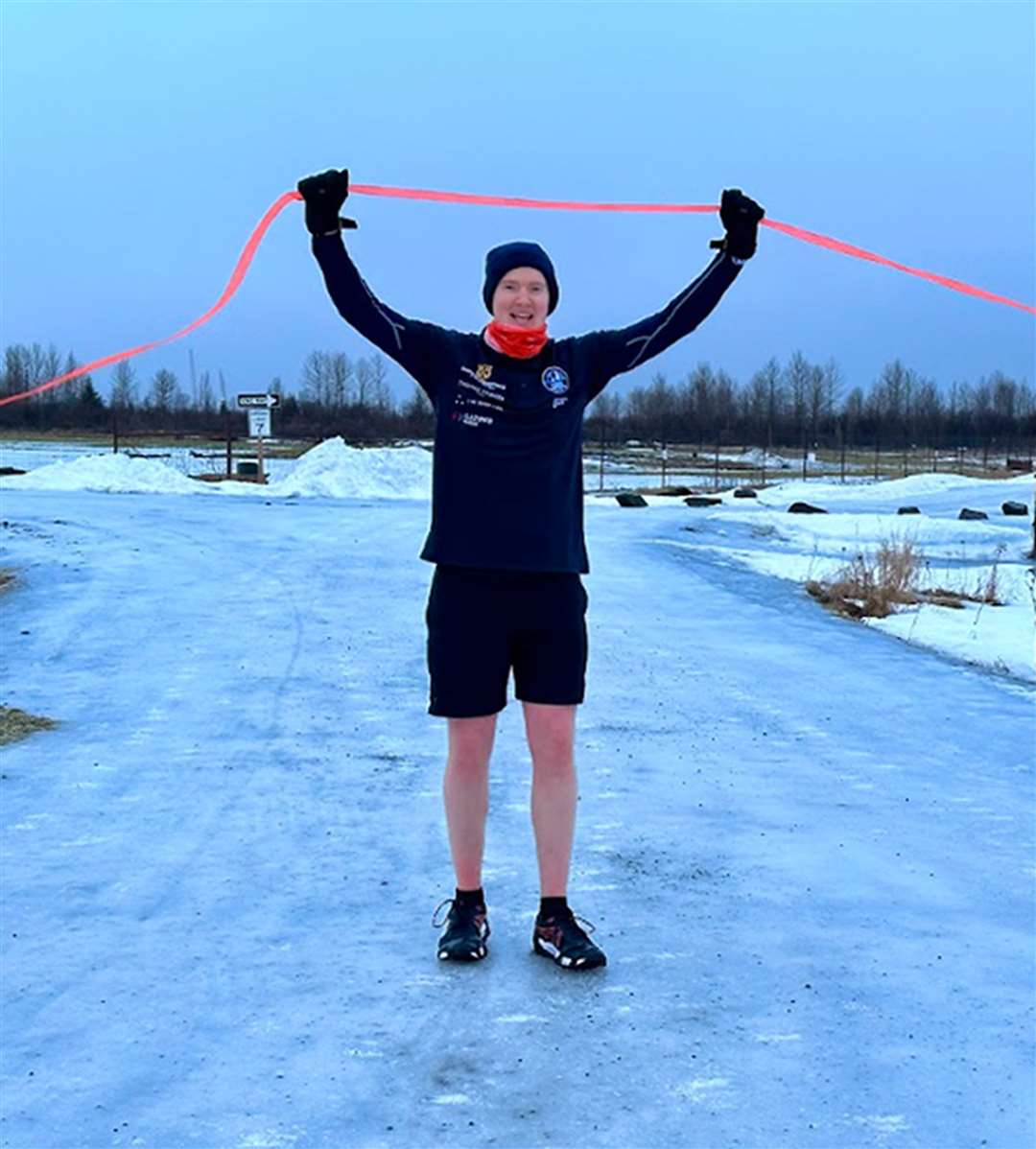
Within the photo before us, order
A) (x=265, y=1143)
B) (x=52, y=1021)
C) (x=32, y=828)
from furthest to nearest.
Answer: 1. (x=32, y=828)
2. (x=52, y=1021)
3. (x=265, y=1143)

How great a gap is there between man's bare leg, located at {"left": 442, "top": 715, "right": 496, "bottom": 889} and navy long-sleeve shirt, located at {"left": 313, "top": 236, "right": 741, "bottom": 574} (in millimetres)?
405

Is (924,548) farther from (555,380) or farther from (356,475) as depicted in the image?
(555,380)

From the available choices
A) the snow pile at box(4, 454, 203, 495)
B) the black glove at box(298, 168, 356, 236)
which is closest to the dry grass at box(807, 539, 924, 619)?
the black glove at box(298, 168, 356, 236)

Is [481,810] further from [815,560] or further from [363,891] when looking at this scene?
[815,560]

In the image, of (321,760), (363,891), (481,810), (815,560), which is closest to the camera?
(481,810)

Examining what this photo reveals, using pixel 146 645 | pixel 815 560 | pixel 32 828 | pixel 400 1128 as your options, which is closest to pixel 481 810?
pixel 400 1128

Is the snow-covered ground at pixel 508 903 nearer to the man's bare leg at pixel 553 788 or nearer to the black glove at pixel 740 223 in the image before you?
the man's bare leg at pixel 553 788

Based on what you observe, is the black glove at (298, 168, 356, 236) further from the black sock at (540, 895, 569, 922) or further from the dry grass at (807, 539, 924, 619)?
the dry grass at (807, 539, 924, 619)

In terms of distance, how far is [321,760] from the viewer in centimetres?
488

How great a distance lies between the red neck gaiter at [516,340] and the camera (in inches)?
120

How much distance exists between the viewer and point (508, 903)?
3.44m

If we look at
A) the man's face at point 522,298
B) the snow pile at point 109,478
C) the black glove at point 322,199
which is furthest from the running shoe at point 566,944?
the snow pile at point 109,478

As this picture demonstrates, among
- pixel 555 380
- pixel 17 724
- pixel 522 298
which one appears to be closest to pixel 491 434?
pixel 555 380

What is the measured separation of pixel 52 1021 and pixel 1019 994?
1.96 metres
